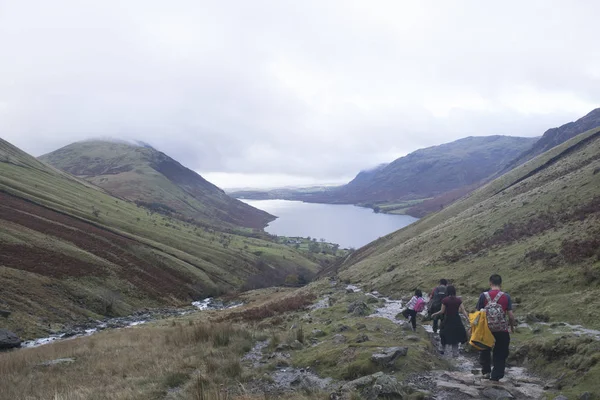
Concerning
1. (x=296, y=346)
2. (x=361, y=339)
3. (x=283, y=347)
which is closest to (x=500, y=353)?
(x=361, y=339)

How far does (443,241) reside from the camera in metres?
46.2

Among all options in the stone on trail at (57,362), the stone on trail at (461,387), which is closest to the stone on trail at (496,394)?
the stone on trail at (461,387)

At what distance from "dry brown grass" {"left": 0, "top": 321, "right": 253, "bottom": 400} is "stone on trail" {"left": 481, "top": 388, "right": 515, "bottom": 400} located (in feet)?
23.7

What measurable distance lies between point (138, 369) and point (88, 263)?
176ft

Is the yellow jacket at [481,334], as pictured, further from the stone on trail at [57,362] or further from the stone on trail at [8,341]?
the stone on trail at [8,341]

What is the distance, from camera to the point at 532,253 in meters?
26.7

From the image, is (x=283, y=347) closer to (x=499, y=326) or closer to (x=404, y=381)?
(x=404, y=381)

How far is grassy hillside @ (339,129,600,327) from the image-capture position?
19.4 meters

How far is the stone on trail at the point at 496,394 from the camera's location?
9730 millimetres

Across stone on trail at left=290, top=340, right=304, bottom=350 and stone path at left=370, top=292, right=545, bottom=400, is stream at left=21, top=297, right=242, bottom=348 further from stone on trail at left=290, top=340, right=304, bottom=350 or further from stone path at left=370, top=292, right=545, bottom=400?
stone path at left=370, top=292, right=545, bottom=400

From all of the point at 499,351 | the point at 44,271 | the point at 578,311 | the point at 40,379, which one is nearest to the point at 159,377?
the point at 40,379

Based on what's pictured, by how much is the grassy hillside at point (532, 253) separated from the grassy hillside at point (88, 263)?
118ft

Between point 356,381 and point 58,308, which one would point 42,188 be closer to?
point 58,308

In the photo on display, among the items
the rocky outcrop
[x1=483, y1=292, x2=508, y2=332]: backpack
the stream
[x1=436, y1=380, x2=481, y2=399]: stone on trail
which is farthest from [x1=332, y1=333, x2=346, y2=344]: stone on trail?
the stream
